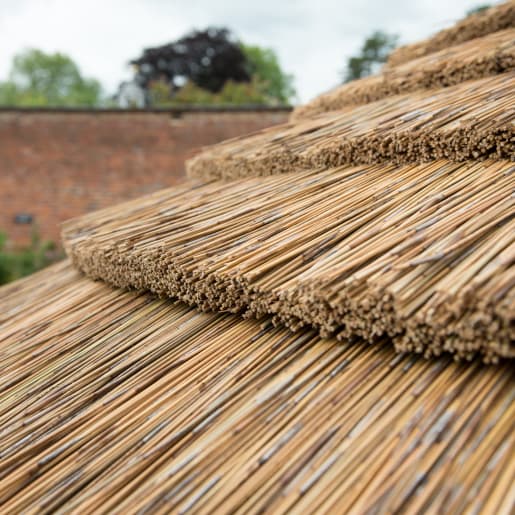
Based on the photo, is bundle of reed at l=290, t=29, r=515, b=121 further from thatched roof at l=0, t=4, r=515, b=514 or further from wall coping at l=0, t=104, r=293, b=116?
wall coping at l=0, t=104, r=293, b=116

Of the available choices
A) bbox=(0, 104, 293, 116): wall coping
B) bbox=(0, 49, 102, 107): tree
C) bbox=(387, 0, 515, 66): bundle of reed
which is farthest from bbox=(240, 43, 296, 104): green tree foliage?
bbox=(387, 0, 515, 66): bundle of reed

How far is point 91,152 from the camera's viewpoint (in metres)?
7.69

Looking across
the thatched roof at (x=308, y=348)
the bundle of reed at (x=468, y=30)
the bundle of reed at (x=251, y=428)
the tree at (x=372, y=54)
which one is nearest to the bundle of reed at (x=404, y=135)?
the thatched roof at (x=308, y=348)

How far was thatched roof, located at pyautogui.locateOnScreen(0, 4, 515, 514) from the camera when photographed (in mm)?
758

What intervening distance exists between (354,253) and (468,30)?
1872 millimetres

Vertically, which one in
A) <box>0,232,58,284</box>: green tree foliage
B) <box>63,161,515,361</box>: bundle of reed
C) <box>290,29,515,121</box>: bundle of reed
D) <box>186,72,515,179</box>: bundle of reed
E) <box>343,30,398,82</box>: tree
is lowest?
<box>0,232,58,284</box>: green tree foliage

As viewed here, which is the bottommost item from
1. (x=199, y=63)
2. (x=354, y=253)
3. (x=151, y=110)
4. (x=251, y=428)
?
(x=251, y=428)

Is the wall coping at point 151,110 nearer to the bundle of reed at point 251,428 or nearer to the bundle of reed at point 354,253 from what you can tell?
the bundle of reed at point 354,253

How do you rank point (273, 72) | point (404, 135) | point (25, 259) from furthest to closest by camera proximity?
1. point (273, 72)
2. point (25, 259)
3. point (404, 135)

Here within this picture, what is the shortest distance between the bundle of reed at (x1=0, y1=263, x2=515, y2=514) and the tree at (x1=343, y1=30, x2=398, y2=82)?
62.2 feet

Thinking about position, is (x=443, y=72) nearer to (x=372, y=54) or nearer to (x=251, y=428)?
(x=251, y=428)

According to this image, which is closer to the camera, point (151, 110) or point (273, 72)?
point (151, 110)

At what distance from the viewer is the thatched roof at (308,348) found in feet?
2.49

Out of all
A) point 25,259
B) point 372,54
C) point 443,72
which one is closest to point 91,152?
point 25,259
